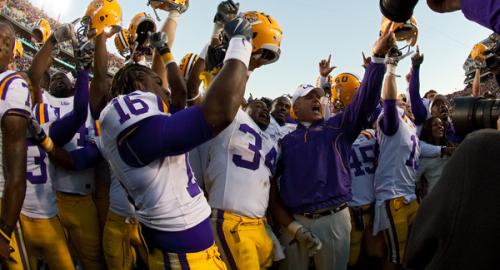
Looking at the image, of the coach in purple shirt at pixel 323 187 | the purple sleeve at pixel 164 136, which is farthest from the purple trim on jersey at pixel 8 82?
the coach in purple shirt at pixel 323 187

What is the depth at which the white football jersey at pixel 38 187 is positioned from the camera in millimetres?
3307

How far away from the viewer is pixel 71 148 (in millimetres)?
3969

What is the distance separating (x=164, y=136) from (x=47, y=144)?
2165mm

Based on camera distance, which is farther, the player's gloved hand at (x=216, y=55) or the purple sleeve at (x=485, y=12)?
the player's gloved hand at (x=216, y=55)

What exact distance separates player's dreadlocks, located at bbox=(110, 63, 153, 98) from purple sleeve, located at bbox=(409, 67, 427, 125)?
402 centimetres

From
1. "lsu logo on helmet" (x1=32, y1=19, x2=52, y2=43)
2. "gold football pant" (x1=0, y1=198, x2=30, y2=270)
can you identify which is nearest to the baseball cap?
"gold football pant" (x1=0, y1=198, x2=30, y2=270)

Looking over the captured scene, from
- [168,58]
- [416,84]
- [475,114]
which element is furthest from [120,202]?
[416,84]

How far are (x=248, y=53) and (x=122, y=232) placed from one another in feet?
8.85

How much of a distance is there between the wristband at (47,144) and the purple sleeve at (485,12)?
3357 mm

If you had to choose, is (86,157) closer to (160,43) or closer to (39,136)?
(39,136)

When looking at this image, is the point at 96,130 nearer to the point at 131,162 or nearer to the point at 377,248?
the point at 131,162

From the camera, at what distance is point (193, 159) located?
10.5 ft

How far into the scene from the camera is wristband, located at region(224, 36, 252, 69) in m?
1.87

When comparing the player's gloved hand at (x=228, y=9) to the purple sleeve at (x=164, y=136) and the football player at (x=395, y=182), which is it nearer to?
the purple sleeve at (x=164, y=136)
